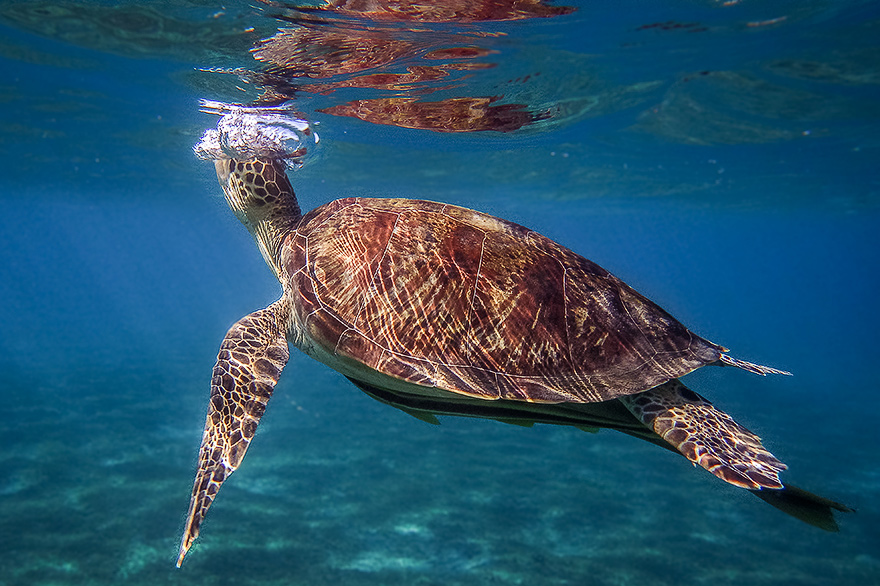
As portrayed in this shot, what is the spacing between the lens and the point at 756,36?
361 inches

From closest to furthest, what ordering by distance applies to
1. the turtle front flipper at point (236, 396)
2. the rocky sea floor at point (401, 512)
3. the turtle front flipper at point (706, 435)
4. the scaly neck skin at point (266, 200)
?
1. the turtle front flipper at point (706, 435)
2. the turtle front flipper at point (236, 396)
3. the scaly neck skin at point (266, 200)
4. the rocky sea floor at point (401, 512)

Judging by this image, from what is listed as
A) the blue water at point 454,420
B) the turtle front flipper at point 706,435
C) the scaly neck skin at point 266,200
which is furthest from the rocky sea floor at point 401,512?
the turtle front flipper at point 706,435

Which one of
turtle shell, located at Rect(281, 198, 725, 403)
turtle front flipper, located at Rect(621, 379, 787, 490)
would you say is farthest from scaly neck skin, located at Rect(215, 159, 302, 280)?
turtle front flipper, located at Rect(621, 379, 787, 490)

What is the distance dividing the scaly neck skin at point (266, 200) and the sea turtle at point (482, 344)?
4.69 feet

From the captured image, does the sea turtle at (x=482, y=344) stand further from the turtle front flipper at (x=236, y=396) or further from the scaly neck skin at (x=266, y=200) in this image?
the scaly neck skin at (x=266, y=200)

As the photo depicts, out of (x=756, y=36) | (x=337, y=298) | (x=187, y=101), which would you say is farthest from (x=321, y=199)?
(x=337, y=298)

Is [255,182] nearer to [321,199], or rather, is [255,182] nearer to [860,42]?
[860,42]

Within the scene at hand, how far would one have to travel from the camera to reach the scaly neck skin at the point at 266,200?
5578mm

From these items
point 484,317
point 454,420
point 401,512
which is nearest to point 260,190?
point 484,317

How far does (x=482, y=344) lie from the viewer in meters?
3.55

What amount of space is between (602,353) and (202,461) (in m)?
3.03

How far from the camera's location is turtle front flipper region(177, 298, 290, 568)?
3538 mm

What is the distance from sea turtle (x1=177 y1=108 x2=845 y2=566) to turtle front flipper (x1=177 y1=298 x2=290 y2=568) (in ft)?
0.04

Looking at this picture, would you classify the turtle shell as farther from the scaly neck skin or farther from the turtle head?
the scaly neck skin
